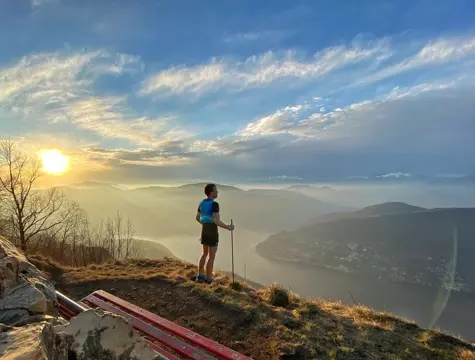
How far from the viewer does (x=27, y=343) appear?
228cm

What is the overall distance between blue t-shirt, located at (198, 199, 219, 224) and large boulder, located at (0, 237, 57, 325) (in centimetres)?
386

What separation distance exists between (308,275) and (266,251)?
52.3 meters

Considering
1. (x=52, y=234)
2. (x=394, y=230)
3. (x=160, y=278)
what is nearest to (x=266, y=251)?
(x=394, y=230)

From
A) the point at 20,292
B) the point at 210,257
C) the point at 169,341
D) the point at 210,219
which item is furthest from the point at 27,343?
the point at 210,257

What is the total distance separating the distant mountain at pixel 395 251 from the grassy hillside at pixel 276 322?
15135 centimetres

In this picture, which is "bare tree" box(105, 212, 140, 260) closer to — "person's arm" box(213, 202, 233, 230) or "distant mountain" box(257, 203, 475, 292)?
"person's arm" box(213, 202, 233, 230)

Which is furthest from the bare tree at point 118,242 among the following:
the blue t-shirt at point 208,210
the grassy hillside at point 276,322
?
the blue t-shirt at point 208,210

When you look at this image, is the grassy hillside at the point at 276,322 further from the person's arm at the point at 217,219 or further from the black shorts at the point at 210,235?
the person's arm at the point at 217,219

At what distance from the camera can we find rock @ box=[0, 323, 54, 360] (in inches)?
82.4

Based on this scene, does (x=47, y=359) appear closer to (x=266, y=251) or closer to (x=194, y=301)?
(x=194, y=301)

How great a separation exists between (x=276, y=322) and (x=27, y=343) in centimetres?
444

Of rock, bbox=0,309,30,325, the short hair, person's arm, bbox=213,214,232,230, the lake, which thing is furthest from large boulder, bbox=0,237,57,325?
the lake

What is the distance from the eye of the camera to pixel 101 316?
2.54 m

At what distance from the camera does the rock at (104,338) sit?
7.75 ft
